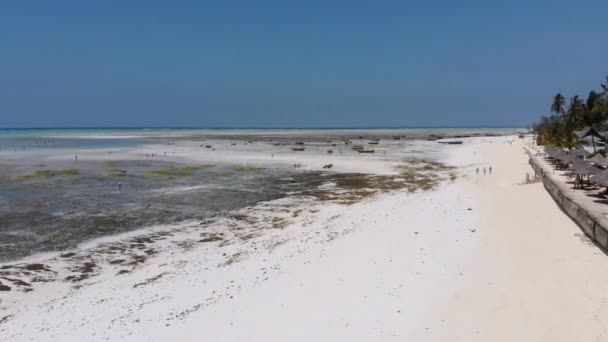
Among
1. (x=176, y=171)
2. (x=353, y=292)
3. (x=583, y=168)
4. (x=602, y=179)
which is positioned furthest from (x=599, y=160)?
(x=176, y=171)

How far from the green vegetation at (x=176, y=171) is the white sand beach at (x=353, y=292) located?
23.1 metres

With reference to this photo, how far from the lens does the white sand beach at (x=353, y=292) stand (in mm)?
9156

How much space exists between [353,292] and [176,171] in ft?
109

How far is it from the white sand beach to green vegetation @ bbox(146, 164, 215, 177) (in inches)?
909

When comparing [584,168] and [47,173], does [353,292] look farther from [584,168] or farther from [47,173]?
[47,173]

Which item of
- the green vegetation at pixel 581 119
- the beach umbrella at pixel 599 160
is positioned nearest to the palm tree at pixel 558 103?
the green vegetation at pixel 581 119

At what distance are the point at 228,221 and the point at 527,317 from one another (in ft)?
46.9

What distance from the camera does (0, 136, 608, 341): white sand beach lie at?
30.0 feet

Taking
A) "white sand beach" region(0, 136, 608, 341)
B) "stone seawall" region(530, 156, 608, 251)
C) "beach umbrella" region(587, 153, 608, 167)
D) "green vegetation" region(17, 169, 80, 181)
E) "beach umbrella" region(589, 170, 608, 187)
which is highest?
"beach umbrella" region(587, 153, 608, 167)

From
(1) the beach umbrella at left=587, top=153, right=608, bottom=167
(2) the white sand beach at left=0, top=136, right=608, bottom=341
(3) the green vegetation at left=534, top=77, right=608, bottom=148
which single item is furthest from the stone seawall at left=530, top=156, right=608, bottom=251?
(3) the green vegetation at left=534, top=77, right=608, bottom=148

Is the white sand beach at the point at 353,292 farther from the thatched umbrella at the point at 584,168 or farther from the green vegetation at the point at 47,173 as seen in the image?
the green vegetation at the point at 47,173

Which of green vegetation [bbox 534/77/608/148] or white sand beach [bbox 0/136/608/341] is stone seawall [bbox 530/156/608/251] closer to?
white sand beach [bbox 0/136/608/341]

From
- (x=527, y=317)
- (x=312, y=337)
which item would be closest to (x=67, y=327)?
(x=312, y=337)

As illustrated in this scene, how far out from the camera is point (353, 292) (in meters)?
11.1
